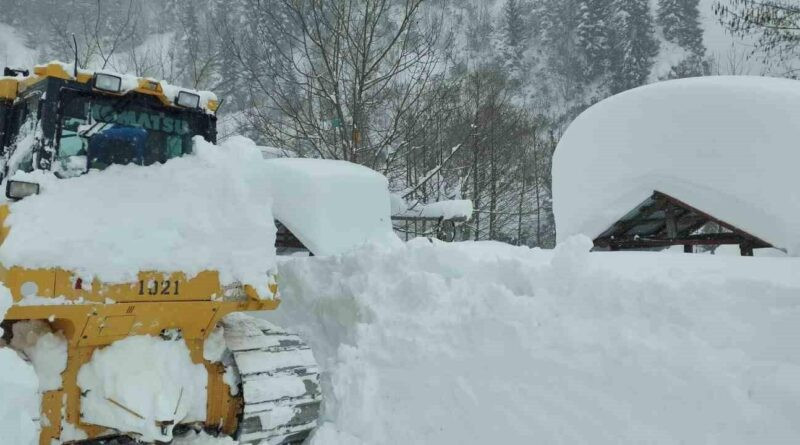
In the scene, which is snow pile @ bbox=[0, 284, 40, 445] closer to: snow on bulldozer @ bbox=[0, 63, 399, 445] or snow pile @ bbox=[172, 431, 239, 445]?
snow on bulldozer @ bbox=[0, 63, 399, 445]

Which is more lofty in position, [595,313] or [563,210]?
[563,210]

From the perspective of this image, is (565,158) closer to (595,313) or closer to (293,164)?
(293,164)

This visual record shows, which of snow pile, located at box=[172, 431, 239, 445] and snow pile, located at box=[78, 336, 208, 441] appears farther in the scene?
snow pile, located at box=[172, 431, 239, 445]

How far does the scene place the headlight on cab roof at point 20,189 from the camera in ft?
10.4

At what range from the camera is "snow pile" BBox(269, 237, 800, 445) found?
10.4 feet

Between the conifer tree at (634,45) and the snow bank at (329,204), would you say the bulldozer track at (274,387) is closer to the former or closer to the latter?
the snow bank at (329,204)

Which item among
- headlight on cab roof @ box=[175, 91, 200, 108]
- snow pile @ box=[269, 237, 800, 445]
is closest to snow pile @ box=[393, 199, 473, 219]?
snow pile @ box=[269, 237, 800, 445]

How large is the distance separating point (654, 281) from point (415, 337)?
5.91 feet

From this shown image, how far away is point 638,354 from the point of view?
3.49 metres

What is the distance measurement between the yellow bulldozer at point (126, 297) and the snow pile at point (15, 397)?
0.22m

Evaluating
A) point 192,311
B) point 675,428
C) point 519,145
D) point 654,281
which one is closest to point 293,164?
point 192,311

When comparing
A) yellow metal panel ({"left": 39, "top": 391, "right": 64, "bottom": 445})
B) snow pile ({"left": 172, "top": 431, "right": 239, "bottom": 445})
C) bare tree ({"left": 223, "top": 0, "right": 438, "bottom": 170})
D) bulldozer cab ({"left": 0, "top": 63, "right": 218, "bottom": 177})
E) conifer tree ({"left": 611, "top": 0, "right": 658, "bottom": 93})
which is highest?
conifer tree ({"left": 611, "top": 0, "right": 658, "bottom": 93})

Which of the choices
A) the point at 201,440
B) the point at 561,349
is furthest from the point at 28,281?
the point at 561,349

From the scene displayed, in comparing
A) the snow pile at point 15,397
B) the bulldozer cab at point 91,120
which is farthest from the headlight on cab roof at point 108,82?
the snow pile at point 15,397
